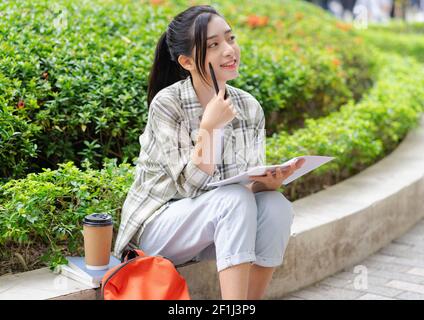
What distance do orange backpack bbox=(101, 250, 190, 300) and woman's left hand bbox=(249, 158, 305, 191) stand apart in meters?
0.48

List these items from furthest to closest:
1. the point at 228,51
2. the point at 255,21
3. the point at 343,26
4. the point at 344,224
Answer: the point at 343,26 < the point at 255,21 < the point at 344,224 < the point at 228,51

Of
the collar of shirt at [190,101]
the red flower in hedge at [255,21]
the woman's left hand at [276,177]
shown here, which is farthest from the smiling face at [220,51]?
the red flower in hedge at [255,21]

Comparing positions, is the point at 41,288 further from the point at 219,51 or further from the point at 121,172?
the point at 219,51

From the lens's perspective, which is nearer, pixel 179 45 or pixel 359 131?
pixel 179 45

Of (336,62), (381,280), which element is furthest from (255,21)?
(381,280)

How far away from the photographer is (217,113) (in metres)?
3.00

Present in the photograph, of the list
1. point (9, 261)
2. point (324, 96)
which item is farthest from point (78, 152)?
point (324, 96)

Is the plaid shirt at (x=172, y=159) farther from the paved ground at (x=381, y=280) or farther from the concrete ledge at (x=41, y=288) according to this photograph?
the paved ground at (x=381, y=280)

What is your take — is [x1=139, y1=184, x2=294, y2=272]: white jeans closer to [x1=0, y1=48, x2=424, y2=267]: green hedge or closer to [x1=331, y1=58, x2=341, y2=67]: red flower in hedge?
[x1=0, y1=48, x2=424, y2=267]: green hedge

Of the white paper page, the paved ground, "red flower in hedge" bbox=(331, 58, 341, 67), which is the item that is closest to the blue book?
the white paper page

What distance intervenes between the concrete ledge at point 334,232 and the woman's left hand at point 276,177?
58 centimetres

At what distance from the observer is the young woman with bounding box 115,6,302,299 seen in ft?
9.49

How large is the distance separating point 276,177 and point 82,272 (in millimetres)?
846

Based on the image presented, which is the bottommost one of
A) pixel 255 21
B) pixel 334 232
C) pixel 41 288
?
pixel 334 232
